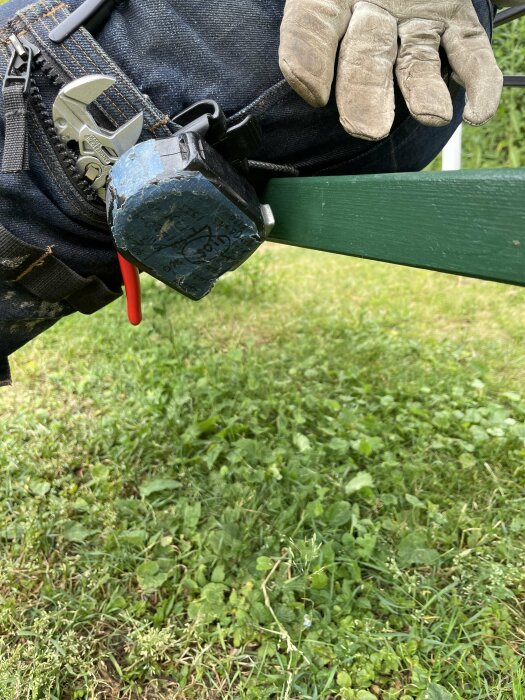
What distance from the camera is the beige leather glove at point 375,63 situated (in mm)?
698

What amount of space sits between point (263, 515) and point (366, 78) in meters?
0.88

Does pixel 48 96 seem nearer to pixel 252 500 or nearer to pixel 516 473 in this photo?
pixel 252 500

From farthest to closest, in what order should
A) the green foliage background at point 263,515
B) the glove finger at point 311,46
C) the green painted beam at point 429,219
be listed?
the green foliage background at point 263,515, the glove finger at point 311,46, the green painted beam at point 429,219

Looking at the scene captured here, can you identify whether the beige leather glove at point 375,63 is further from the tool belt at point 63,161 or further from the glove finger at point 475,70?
the tool belt at point 63,161

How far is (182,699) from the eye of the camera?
3.09 feet

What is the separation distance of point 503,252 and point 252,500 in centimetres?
89

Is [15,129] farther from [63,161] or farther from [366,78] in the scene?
[366,78]

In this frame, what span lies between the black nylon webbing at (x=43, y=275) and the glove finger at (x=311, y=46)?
407 mm

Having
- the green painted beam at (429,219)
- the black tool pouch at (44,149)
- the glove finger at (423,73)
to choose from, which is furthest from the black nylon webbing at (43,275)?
the glove finger at (423,73)

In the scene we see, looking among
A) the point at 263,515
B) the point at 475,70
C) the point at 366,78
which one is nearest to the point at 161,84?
the point at 366,78

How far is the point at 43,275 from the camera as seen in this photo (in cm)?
85

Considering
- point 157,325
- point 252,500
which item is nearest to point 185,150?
point 252,500

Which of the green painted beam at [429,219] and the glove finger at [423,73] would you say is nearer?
the green painted beam at [429,219]

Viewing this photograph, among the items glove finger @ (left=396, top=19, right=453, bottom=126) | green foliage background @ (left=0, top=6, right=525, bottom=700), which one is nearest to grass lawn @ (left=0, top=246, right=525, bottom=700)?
green foliage background @ (left=0, top=6, right=525, bottom=700)
